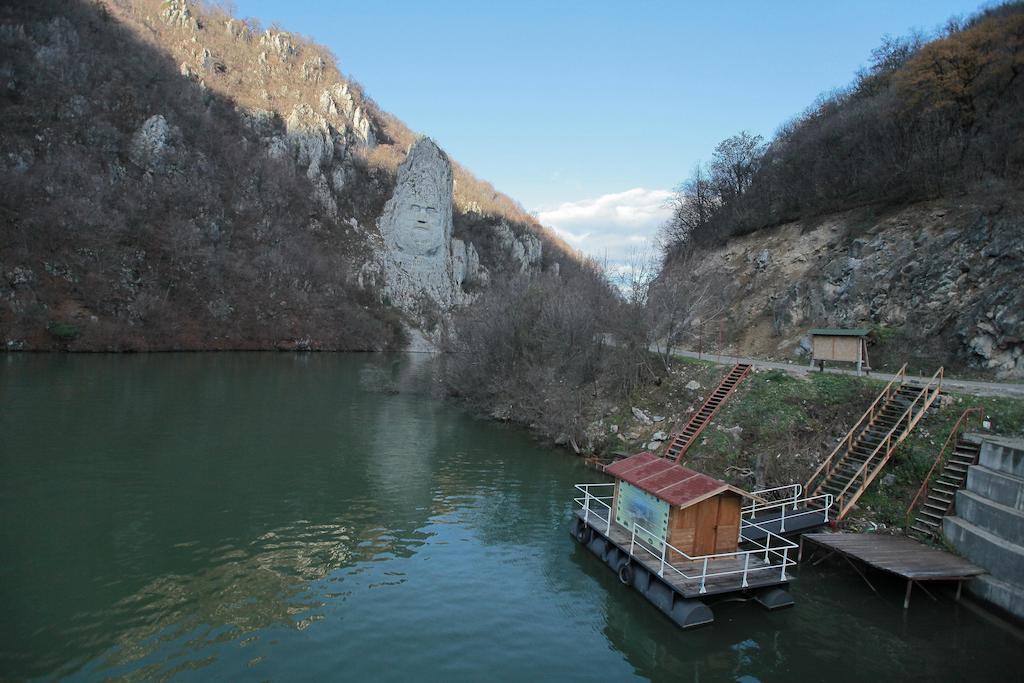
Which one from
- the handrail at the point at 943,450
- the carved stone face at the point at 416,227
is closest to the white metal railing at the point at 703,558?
the handrail at the point at 943,450

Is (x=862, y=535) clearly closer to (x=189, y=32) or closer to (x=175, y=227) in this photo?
(x=175, y=227)

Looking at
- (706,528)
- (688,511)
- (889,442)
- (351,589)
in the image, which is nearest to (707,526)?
(706,528)

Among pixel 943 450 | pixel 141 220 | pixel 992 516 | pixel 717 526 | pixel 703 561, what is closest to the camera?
pixel 703 561

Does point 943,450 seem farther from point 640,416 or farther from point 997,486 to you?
point 640,416

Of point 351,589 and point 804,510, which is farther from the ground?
point 804,510

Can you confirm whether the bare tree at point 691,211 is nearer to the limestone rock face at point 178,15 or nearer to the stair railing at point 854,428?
the stair railing at point 854,428

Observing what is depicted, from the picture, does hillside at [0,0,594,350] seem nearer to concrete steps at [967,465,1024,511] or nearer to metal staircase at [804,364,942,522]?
metal staircase at [804,364,942,522]

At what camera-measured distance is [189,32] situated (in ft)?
457

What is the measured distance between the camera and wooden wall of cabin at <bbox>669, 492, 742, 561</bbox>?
16484 millimetres

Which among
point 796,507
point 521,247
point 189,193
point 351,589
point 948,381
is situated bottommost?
point 351,589

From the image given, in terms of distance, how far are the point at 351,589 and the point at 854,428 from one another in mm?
18652

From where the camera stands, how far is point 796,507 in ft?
67.8

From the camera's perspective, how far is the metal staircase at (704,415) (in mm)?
27844

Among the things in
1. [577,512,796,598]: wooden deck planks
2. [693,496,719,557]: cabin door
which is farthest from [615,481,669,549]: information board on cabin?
[693,496,719,557]: cabin door
